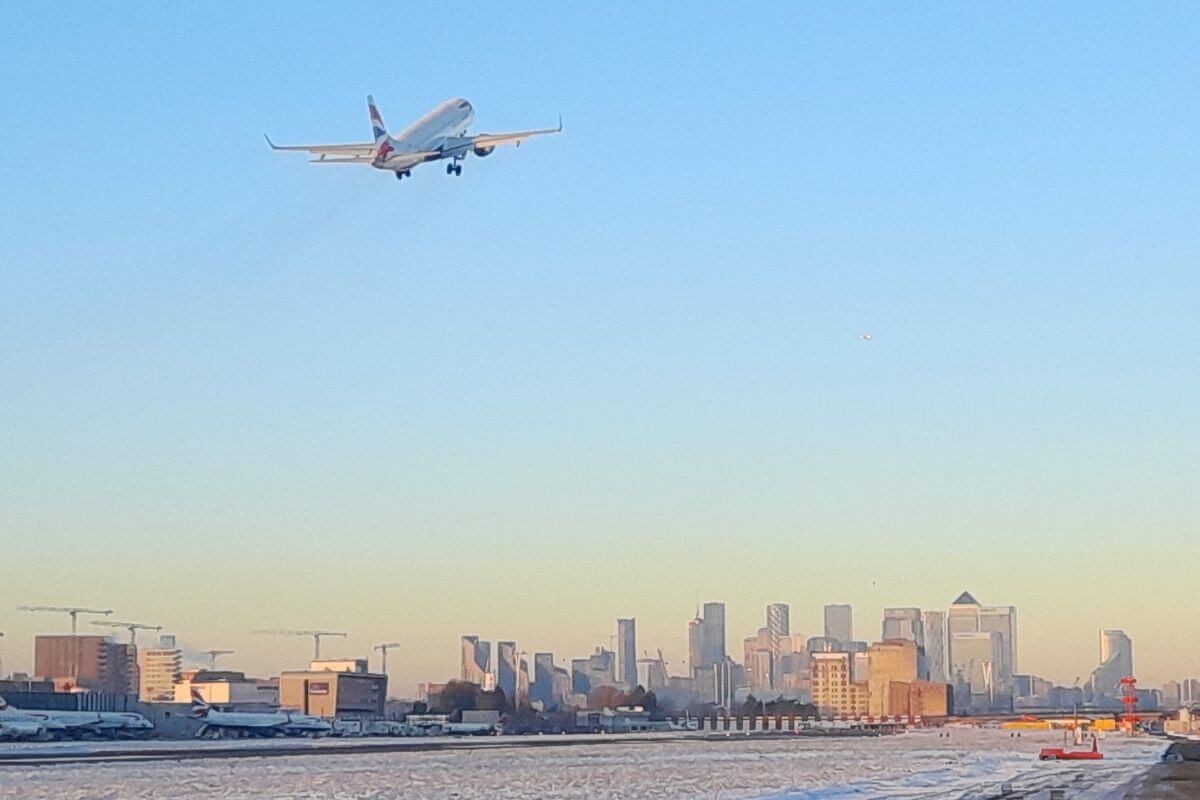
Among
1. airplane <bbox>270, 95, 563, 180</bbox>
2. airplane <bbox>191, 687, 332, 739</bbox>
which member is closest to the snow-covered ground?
airplane <bbox>270, 95, 563, 180</bbox>

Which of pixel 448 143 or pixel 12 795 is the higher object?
pixel 448 143

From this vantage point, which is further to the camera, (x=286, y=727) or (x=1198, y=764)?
(x=286, y=727)

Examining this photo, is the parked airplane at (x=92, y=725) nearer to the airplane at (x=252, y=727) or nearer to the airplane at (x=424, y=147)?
the airplane at (x=252, y=727)

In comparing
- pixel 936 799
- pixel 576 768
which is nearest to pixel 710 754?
pixel 576 768

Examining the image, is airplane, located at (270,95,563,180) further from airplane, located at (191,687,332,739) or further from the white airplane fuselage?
airplane, located at (191,687,332,739)

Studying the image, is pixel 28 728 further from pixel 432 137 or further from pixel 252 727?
pixel 432 137

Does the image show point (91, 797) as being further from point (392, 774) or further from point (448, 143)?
point (448, 143)

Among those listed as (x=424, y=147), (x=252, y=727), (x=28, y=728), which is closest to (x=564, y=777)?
(x=424, y=147)
